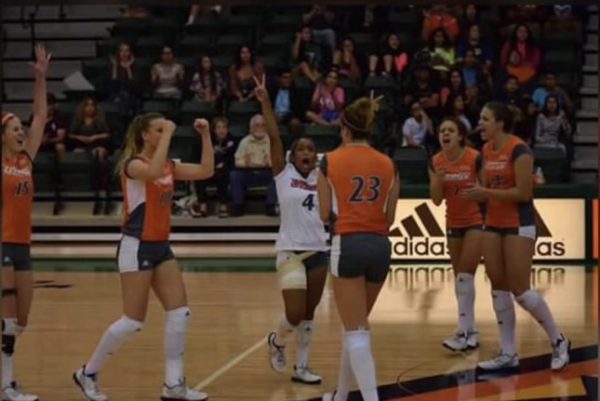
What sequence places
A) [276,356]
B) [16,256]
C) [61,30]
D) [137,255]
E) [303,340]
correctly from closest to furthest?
[137,255]
[16,256]
[303,340]
[276,356]
[61,30]

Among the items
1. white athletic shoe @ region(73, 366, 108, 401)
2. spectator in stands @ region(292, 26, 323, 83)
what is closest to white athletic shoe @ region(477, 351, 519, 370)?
white athletic shoe @ region(73, 366, 108, 401)

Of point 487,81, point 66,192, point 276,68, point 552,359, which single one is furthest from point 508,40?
point 552,359

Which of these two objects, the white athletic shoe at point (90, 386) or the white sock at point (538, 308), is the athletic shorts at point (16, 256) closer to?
the white athletic shoe at point (90, 386)

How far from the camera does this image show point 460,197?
8.52 meters

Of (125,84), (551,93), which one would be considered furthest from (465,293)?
(125,84)

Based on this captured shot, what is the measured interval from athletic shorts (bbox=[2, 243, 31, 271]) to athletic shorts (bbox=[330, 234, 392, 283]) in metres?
1.96

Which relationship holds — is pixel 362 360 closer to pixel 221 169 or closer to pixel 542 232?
pixel 542 232

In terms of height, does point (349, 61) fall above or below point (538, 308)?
above

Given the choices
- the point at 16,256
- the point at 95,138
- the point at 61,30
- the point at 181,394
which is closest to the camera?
the point at 16,256

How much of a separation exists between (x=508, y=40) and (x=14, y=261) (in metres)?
12.2

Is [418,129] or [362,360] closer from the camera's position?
[362,360]

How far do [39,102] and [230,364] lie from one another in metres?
2.52

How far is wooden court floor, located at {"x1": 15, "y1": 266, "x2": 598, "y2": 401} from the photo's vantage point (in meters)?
7.75

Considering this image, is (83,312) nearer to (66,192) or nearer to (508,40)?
(66,192)
